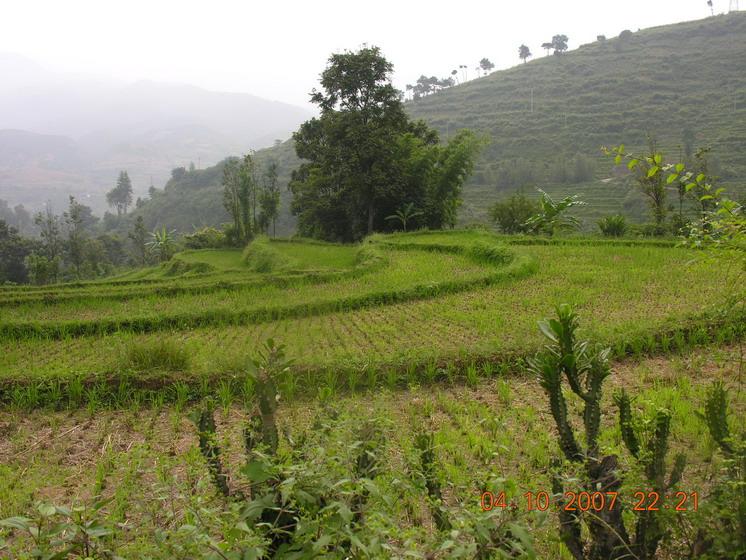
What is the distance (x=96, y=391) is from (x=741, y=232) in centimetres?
618

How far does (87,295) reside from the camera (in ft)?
39.6

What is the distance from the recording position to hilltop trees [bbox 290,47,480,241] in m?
21.9

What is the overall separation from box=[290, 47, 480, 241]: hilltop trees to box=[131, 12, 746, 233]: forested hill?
18962mm

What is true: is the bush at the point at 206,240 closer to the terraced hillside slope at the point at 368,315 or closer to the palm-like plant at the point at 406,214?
the palm-like plant at the point at 406,214

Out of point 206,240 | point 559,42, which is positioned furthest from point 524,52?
point 206,240

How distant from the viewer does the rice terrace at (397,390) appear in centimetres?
200

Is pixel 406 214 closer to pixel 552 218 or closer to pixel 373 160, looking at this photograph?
pixel 373 160

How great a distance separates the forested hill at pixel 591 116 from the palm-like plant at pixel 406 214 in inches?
769

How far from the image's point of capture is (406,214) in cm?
2223

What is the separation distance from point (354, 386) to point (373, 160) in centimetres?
1768

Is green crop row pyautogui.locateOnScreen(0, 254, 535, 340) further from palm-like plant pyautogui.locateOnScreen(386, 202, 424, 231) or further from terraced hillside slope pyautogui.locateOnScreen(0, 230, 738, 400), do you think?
palm-like plant pyautogui.locateOnScreen(386, 202, 424, 231)

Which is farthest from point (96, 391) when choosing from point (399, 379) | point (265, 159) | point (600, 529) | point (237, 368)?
point (265, 159)

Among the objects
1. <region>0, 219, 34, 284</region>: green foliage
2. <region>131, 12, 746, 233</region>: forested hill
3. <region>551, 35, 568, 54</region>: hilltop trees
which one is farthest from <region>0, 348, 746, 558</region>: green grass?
<region>551, 35, 568, 54</region>: hilltop trees
